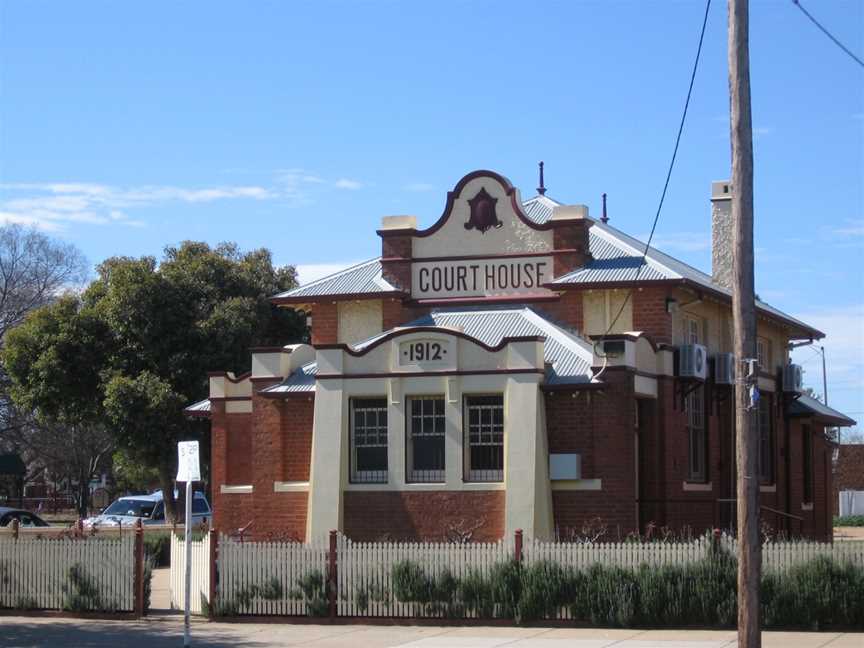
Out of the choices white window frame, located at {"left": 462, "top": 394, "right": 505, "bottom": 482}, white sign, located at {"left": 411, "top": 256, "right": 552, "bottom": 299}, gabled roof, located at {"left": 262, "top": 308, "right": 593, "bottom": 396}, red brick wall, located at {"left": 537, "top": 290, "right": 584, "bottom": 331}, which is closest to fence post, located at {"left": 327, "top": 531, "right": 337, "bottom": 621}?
white window frame, located at {"left": 462, "top": 394, "right": 505, "bottom": 482}

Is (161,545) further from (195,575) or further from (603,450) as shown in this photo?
(603,450)

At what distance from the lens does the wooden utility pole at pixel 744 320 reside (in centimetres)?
1565

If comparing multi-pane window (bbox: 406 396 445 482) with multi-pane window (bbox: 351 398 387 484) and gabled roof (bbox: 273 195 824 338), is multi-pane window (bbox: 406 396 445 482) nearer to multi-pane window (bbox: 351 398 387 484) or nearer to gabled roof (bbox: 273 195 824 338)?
multi-pane window (bbox: 351 398 387 484)

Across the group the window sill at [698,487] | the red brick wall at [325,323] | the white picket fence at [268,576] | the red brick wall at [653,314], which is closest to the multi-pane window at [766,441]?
the window sill at [698,487]

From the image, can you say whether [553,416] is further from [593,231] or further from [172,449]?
[172,449]

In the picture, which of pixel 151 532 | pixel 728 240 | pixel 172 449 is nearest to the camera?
pixel 728 240

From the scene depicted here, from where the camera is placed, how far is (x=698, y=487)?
30766 mm

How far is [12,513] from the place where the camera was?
49438mm

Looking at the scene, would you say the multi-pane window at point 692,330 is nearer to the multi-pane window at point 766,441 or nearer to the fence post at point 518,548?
the multi-pane window at point 766,441

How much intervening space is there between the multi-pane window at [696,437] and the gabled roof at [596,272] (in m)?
2.45

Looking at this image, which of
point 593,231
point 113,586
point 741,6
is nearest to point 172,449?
point 593,231

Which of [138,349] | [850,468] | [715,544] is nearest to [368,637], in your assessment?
[715,544]

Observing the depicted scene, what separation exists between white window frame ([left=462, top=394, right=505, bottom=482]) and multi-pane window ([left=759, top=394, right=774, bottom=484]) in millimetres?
9783

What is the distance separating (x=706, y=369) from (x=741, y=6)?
633 inches
